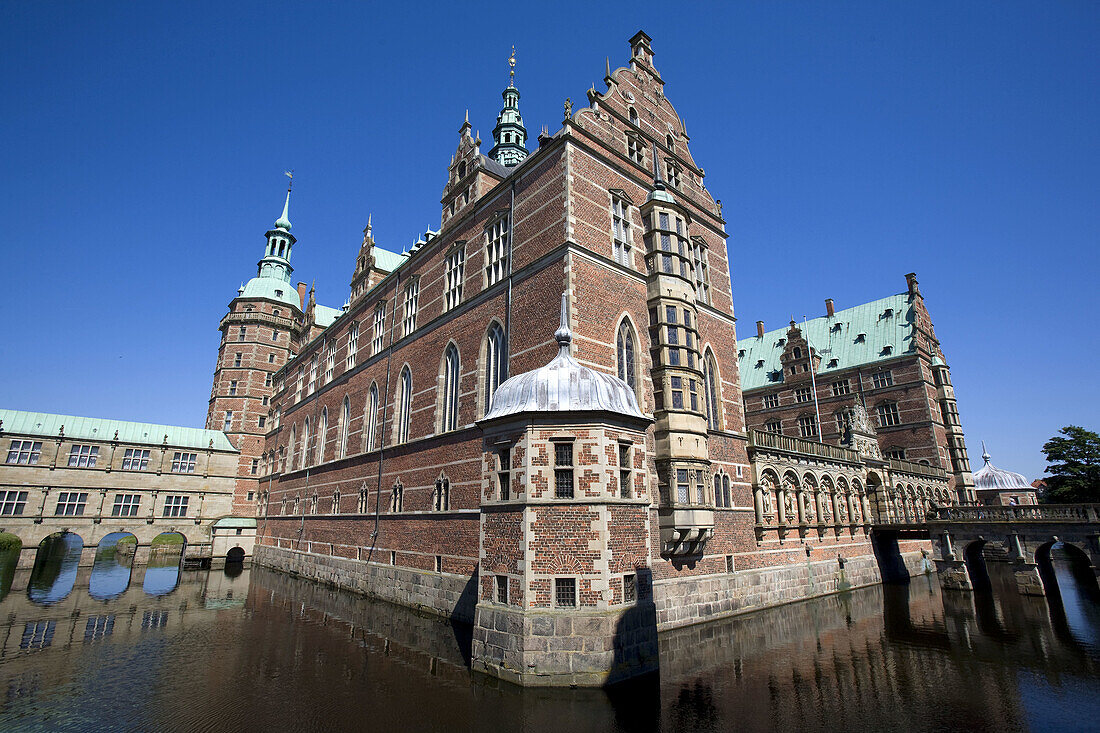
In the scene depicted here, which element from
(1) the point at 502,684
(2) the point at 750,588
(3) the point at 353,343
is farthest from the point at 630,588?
(3) the point at 353,343

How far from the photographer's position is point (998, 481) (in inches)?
1537

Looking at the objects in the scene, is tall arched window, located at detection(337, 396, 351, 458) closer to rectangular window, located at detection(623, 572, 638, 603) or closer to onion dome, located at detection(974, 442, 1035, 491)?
rectangular window, located at detection(623, 572, 638, 603)


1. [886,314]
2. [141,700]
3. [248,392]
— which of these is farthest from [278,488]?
[886,314]

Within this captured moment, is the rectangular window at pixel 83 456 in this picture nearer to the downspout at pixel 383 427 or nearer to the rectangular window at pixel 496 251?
the downspout at pixel 383 427

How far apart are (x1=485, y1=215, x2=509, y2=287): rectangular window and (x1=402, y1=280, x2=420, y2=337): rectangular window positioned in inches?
267

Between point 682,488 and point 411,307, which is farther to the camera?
point 411,307

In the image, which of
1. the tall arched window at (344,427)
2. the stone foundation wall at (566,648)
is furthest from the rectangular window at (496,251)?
the tall arched window at (344,427)

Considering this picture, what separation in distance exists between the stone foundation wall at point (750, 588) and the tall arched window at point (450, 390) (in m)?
10.7

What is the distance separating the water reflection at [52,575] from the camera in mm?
24317

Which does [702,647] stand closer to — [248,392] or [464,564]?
[464,564]

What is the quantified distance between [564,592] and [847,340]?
40.6m

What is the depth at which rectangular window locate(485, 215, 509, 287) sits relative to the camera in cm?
2120

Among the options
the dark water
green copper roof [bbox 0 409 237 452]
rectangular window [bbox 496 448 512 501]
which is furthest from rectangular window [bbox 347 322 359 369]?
rectangular window [bbox 496 448 512 501]

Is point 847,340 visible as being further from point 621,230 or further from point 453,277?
point 453,277
